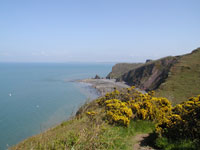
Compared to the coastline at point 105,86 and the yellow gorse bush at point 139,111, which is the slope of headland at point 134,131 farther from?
the coastline at point 105,86

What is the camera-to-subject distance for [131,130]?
7.48 m

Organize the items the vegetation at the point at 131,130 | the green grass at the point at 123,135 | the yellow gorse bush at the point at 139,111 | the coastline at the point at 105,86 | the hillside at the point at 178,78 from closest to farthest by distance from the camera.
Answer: the vegetation at the point at 131,130
the green grass at the point at 123,135
the yellow gorse bush at the point at 139,111
the hillside at the point at 178,78
the coastline at the point at 105,86

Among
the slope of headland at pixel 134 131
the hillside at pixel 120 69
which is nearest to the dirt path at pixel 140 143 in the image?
the slope of headland at pixel 134 131

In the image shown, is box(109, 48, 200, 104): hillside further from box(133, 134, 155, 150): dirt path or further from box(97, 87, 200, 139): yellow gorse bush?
box(133, 134, 155, 150): dirt path

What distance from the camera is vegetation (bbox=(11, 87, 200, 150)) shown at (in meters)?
4.80

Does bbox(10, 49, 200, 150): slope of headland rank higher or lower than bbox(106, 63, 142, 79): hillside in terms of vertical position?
higher

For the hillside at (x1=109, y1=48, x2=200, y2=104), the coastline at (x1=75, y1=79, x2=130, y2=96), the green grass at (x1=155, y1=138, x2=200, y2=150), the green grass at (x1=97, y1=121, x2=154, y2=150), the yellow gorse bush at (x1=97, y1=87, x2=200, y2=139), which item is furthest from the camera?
the coastline at (x1=75, y1=79, x2=130, y2=96)

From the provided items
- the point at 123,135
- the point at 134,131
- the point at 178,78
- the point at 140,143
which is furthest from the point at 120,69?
the point at 140,143

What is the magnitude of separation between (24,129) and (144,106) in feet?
107

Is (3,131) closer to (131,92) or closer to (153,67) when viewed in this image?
(131,92)

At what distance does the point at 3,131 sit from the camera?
33281 mm

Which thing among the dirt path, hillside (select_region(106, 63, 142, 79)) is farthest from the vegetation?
hillside (select_region(106, 63, 142, 79))

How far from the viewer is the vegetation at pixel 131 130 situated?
15.7ft

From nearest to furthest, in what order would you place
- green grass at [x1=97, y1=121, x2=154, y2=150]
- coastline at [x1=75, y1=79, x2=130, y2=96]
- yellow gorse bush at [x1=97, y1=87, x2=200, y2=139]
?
1. green grass at [x1=97, y1=121, x2=154, y2=150]
2. yellow gorse bush at [x1=97, y1=87, x2=200, y2=139]
3. coastline at [x1=75, y1=79, x2=130, y2=96]
